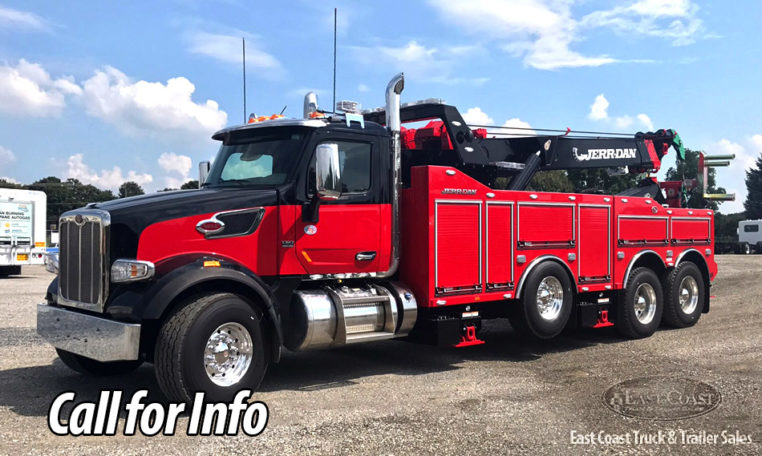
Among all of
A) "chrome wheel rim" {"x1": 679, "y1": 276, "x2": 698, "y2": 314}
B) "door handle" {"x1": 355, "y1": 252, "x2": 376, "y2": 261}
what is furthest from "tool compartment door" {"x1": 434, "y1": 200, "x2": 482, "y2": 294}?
"chrome wheel rim" {"x1": 679, "y1": 276, "x2": 698, "y2": 314}

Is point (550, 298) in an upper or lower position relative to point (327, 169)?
lower

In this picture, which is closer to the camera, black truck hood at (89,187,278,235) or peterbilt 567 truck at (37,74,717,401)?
peterbilt 567 truck at (37,74,717,401)

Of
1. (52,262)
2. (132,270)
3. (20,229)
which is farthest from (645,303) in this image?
(20,229)

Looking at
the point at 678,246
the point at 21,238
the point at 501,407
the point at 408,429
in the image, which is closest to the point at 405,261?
the point at 501,407

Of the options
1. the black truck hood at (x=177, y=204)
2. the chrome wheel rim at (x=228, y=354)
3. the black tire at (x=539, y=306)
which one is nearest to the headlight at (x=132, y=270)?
the black truck hood at (x=177, y=204)

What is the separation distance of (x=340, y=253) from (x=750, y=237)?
2030 inches

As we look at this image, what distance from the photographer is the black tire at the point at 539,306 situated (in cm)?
877

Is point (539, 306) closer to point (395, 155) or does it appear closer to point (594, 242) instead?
point (594, 242)

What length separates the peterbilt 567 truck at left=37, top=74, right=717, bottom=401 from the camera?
6184 mm

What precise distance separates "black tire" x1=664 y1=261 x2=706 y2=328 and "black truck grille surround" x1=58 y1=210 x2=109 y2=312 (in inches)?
341

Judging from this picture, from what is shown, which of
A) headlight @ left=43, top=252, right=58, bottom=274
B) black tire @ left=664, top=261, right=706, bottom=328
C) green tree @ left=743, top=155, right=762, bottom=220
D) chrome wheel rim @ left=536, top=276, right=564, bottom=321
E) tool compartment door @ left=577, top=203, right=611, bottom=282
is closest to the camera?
headlight @ left=43, top=252, right=58, bottom=274

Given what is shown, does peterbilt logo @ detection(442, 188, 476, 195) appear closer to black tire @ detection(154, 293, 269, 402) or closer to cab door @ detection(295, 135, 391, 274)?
cab door @ detection(295, 135, 391, 274)

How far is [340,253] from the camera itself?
7.43 meters

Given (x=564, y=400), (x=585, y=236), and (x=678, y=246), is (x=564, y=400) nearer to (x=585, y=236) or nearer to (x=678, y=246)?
(x=585, y=236)
